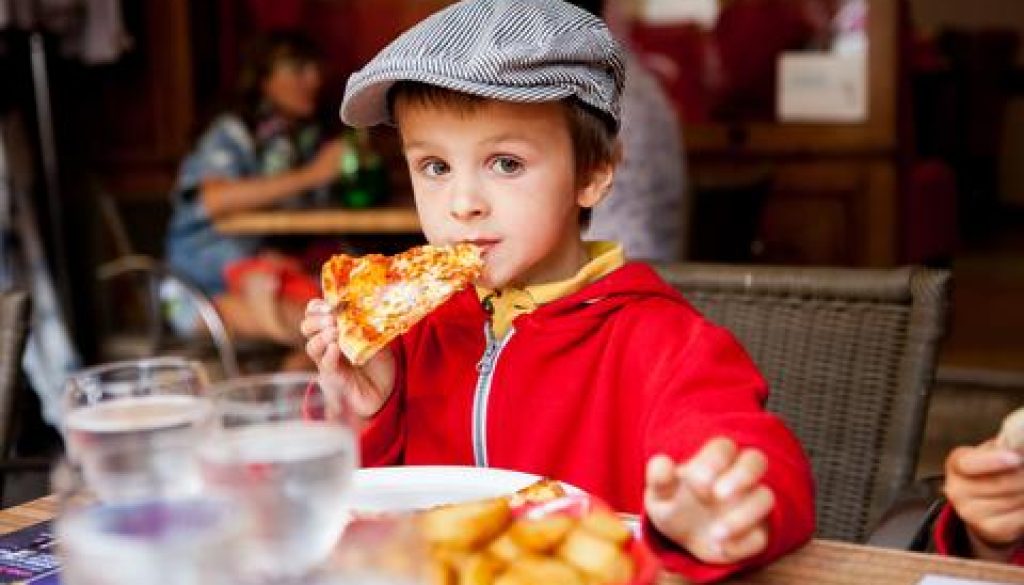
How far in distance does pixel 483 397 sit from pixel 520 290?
138 millimetres

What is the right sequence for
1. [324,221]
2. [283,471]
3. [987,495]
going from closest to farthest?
[283,471]
[987,495]
[324,221]

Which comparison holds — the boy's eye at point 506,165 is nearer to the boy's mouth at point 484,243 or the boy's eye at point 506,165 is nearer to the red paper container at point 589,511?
the boy's mouth at point 484,243

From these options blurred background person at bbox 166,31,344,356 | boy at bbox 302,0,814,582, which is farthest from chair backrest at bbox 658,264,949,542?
blurred background person at bbox 166,31,344,356

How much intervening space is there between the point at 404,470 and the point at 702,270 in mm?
847

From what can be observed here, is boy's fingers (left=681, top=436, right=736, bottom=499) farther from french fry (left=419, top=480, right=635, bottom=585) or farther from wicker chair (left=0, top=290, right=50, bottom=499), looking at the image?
wicker chair (left=0, top=290, right=50, bottom=499)

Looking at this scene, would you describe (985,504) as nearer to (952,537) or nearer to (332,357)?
(952,537)

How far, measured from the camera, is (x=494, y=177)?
1.55 m

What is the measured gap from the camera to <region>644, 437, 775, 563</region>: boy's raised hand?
1.02m

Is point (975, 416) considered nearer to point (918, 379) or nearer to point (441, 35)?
point (918, 379)

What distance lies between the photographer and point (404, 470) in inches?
52.5

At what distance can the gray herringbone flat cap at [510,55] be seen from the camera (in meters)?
1.49

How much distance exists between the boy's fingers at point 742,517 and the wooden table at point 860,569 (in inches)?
3.6

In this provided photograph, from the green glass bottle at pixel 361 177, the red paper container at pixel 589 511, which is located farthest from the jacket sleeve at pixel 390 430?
the green glass bottle at pixel 361 177

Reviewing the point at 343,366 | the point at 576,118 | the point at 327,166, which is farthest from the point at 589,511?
the point at 327,166
